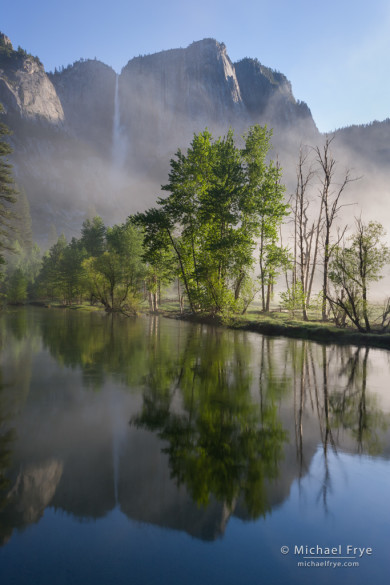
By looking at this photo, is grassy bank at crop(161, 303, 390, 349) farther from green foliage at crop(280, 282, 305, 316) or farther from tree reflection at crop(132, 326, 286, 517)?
tree reflection at crop(132, 326, 286, 517)

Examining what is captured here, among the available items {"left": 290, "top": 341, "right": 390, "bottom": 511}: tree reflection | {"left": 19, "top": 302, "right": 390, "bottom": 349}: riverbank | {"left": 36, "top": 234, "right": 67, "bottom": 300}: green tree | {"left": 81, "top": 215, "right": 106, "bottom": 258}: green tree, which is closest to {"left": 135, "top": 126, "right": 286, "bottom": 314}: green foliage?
{"left": 19, "top": 302, "right": 390, "bottom": 349}: riverbank

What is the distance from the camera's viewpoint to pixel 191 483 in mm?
3820

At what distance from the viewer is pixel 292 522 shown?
3264mm

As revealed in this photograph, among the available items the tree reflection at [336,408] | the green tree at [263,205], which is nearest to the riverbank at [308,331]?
the green tree at [263,205]

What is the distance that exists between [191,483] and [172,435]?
150 centimetres

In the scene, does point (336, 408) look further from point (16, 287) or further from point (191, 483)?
point (16, 287)

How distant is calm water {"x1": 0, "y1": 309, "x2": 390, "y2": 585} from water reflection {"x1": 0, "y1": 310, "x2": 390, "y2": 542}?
0.9 inches

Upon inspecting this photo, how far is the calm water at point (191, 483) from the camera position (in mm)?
2703

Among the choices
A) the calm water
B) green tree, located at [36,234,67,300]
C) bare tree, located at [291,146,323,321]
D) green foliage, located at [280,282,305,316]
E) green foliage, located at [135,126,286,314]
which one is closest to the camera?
the calm water

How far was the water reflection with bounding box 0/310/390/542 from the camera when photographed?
3.52 metres

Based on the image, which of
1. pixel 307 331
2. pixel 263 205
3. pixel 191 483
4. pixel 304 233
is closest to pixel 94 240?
pixel 304 233

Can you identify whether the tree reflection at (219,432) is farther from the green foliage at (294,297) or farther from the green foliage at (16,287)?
the green foliage at (16,287)

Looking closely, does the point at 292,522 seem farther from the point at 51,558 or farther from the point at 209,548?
the point at 51,558

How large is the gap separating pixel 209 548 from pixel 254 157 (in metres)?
33.9
